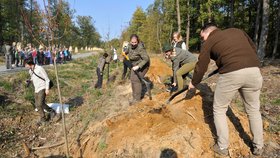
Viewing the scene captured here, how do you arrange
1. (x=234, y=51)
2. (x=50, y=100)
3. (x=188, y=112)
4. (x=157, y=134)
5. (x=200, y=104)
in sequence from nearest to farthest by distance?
(x=234, y=51)
(x=157, y=134)
(x=188, y=112)
(x=200, y=104)
(x=50, y=100)

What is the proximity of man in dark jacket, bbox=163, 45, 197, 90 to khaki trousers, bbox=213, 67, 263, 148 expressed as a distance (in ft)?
8.14

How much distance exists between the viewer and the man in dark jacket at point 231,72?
373 centimetres

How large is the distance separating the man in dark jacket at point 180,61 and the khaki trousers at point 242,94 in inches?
97.7

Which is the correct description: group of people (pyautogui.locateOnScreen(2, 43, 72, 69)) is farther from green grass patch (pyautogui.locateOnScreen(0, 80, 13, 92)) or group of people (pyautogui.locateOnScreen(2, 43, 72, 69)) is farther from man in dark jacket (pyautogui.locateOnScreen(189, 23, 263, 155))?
man in dark jacket (pyautogui.locateOnScreen(189, 23, 263, 155))

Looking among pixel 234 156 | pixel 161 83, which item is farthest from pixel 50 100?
pixel 234 156

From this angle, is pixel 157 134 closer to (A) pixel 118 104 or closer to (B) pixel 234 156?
(B) pixel 234 156

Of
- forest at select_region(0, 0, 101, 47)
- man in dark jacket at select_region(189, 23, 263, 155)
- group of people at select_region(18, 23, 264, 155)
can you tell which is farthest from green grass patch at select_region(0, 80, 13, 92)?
A: man in dark jacket at select_region(189, 23, 263, 155)

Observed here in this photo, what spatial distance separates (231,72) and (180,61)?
303 centimetres

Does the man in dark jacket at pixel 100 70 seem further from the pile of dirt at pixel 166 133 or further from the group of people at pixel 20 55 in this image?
the pile of dirt at pixel 166 133

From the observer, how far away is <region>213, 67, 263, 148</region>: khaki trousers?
3.73 meters

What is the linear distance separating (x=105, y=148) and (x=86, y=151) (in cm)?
53

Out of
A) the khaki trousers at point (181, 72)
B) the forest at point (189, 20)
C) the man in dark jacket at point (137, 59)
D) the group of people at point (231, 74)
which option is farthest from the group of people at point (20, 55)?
the group of people at point (231, 74)

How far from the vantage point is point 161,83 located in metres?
10.2

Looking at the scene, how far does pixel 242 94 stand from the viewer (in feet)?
13.0
